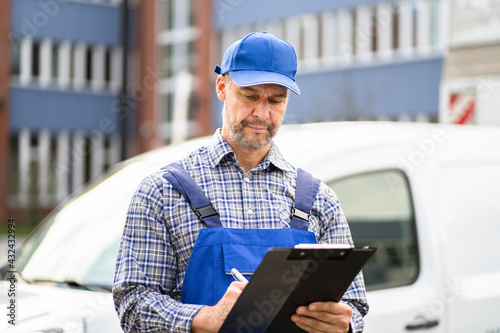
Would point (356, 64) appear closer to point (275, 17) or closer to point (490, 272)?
point (275, 17)

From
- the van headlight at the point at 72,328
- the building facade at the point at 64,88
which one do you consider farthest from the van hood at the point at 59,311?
the building facade at the point at 64,88

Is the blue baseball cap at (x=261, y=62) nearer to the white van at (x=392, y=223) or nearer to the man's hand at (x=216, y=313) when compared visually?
the man's hand at (x=216, y=313)

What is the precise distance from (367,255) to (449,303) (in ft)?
5.45

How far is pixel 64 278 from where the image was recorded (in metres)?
3.30

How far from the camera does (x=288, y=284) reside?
2086 millimetres

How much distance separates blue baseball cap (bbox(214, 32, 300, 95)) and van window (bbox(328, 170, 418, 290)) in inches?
51.2

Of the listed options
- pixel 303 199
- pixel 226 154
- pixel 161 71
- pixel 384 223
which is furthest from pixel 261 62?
pixel 161 71

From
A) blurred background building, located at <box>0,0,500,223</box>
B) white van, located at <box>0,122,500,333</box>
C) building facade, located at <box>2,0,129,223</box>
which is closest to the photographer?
white van, located at <box>0,122,500,333</box>

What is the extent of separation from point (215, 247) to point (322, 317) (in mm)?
369

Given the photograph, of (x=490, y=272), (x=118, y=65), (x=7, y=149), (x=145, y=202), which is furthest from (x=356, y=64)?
(x=145, y=202)

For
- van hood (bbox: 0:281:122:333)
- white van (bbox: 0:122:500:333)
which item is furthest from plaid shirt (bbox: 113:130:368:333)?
white van (bbox: 0:122:500:333)

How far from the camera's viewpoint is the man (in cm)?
223

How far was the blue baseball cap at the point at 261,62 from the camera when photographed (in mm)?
2350

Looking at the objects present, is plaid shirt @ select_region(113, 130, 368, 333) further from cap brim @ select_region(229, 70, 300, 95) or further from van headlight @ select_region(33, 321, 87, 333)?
van headlight @ select_region(33, 321, 87, 333)
